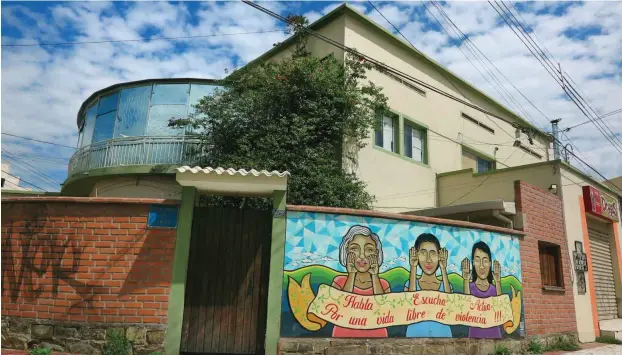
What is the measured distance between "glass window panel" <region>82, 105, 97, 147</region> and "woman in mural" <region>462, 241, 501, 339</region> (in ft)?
39.1

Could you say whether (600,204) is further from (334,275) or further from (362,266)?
(334,275)

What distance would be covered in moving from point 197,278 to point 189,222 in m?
0.93

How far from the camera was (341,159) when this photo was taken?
11469mm

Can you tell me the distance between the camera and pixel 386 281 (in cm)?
738

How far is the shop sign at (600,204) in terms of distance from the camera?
1246cm

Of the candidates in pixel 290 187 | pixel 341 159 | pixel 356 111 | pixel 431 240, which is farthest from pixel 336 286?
pixel 356 111

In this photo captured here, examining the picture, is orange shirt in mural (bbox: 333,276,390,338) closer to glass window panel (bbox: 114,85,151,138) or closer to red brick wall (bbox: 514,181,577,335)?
red brick wall (bbox: 514,181,577,335)

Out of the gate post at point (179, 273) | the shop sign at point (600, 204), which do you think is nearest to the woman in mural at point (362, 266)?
the gate post at point (179, 273)

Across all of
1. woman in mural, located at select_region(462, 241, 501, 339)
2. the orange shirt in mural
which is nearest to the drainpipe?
woman in mural, located at select_region(462, 241, 501, 339)

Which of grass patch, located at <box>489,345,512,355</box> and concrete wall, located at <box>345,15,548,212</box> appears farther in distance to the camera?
concrete wall, located at <box>345,15,548,212</box>

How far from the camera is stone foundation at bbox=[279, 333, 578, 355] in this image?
6.67m

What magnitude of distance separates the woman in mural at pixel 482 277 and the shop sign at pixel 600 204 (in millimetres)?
5670

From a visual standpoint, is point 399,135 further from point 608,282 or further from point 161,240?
point 161,240

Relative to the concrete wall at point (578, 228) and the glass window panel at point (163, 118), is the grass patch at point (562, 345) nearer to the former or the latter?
the concrete wall at point (578, 228)
